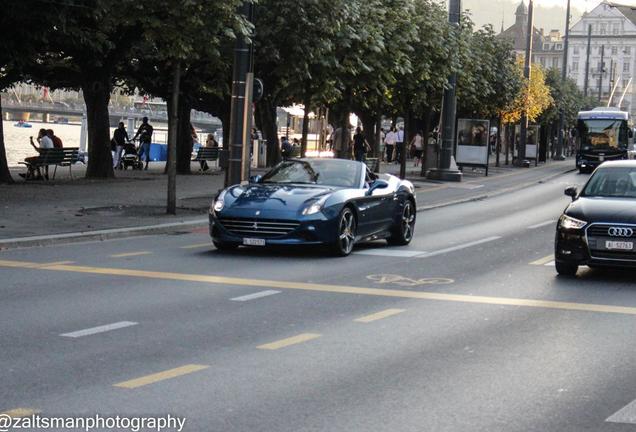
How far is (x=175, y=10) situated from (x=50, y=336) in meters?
13.6

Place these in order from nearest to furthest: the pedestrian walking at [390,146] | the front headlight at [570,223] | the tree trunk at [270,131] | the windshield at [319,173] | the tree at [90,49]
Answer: the front headlight at [570,223] < the windshield at [319,173] < the tree at [90,49] < the tree trunk at [270,131] < the pedestrian walking at [390,146]

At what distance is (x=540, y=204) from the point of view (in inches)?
1328

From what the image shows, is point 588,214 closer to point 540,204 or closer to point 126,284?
point 126,284

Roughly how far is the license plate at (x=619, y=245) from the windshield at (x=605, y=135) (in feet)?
159

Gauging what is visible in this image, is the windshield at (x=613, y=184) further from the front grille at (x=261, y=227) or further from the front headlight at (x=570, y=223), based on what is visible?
the front grille at (x=261, y=227)

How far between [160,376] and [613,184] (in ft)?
31.4

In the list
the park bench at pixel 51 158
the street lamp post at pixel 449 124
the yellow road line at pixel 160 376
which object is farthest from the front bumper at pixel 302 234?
the street lamp post at pixel 449 124

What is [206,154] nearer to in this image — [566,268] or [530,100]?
[530,100]

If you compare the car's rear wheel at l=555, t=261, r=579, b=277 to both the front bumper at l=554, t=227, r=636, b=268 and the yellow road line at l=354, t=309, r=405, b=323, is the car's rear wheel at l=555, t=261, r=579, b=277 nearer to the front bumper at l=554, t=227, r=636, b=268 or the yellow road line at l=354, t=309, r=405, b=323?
the front bumper at l=554, t=227, r=636, b=268

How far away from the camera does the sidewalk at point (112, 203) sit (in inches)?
757

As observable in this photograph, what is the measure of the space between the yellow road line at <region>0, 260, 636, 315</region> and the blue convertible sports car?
2420mm

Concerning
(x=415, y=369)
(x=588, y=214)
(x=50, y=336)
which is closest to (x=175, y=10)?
(x=588, y=214)

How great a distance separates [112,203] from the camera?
25.7 m

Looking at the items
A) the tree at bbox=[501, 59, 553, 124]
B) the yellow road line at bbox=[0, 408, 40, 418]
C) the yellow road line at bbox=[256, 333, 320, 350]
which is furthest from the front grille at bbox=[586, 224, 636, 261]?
the tree at bbox=[501, 59, 553, 124]
